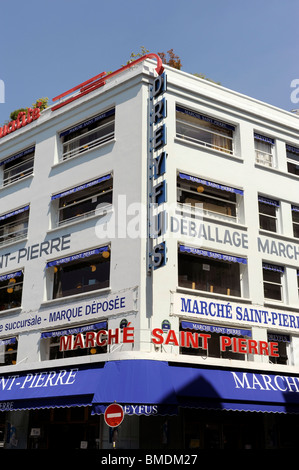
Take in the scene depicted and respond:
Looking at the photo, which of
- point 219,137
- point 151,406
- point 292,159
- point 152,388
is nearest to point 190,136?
point 219,137

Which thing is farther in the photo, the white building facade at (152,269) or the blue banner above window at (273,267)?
the blue banner above window at (273,267)

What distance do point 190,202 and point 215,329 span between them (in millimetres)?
5335

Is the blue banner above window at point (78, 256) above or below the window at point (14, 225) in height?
below

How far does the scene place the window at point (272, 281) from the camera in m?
24.6

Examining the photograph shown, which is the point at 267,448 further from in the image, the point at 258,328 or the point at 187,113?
the point at 187,113

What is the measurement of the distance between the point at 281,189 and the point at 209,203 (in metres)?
3.87

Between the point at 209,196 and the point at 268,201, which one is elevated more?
the point at 268,201

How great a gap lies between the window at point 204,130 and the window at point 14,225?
804 cm

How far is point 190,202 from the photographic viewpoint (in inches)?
949

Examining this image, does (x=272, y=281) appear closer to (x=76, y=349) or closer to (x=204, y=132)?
(x=204, y=132)

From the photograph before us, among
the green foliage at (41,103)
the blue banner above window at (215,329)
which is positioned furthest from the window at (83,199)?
the green foliage at (41,103)

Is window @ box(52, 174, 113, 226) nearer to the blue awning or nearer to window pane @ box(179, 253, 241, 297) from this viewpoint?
window pane @ box(179, 253, 241, 297)

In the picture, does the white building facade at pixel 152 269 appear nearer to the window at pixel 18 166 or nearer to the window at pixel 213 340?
the window at pixel 213 340

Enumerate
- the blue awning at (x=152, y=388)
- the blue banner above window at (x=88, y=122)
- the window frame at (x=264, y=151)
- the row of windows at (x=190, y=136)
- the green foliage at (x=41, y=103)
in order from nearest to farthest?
the blue awning at (x=152, y=388) → the row of windows at (x=190, y=136) → the blue banner above window at (x=88, y=122) → the window frame at (x=264, y=151) → the green foliage at (x=41, y=103)
